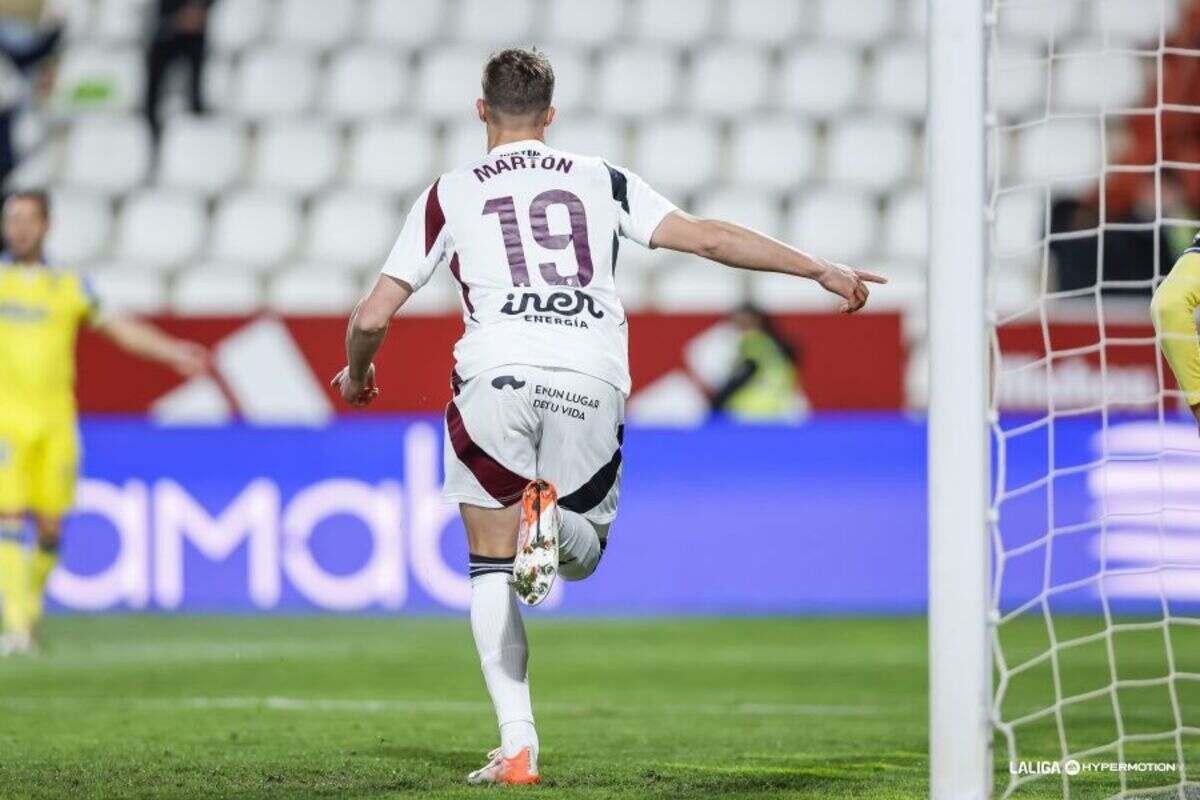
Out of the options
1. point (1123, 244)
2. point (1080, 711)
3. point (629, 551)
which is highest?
point (1123, 244)

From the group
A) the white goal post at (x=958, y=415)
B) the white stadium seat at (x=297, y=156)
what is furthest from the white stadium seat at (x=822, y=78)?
the white goal post at (x=958, y=415)

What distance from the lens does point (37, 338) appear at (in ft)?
31.8

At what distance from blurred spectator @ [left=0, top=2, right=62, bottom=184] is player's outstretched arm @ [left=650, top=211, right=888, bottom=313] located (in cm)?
1120

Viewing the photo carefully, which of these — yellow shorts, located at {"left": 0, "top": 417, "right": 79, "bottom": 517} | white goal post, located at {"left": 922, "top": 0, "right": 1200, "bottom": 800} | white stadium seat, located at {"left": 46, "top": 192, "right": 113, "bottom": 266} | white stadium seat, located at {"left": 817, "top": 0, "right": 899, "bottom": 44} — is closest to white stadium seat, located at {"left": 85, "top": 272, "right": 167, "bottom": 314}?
white stadium seat, located at {"left": 46, "top": 192, "right": 113, "bottom": 266}

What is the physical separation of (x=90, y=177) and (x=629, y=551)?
21.1 feet

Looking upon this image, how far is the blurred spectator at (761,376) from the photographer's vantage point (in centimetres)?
1120

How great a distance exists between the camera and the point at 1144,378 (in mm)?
10992

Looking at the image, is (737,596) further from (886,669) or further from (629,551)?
(886,669)

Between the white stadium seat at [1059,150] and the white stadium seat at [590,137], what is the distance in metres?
3.01

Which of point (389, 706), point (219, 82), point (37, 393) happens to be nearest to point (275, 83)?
point (219, 82)

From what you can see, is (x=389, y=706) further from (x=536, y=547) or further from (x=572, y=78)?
(x=572, y=78)

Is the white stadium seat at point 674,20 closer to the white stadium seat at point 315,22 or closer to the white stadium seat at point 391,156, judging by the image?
the white stadium seat at point 391,156

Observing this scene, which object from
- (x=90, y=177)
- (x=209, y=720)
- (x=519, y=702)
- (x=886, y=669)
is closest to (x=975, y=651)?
(x=519, y=702)

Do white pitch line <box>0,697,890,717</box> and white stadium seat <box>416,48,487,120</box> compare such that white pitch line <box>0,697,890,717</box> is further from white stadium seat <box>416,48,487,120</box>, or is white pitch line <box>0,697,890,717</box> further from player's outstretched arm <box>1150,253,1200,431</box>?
white stadium seat <box>416,48,487,120</box>
